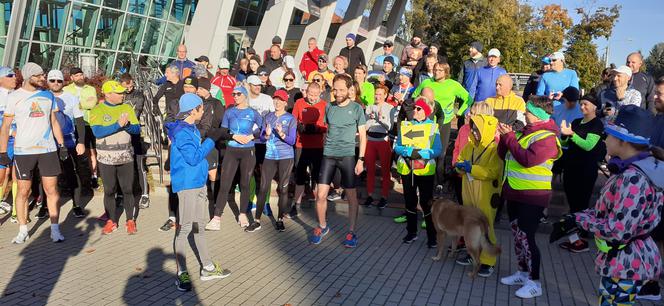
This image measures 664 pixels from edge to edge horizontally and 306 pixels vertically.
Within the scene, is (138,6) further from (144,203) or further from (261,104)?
(261,104)

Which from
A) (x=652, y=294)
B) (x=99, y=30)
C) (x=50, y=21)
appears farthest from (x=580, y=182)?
(x=99, y=30)

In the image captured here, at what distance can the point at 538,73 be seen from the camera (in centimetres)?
814

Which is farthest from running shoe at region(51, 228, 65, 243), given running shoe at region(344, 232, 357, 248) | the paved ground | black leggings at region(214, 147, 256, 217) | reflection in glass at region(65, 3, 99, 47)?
reflection in glass at region(65, 3, 99, 47)

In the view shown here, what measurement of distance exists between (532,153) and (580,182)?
2106 mm

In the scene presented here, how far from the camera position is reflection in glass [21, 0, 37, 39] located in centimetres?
1607

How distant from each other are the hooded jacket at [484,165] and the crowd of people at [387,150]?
15 millimetres

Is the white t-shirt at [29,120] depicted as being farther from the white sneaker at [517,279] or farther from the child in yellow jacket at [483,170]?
the white sneaker at [517,279]

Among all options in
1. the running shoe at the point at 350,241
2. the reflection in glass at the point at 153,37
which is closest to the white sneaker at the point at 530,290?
the running shoe at the point at 350,241

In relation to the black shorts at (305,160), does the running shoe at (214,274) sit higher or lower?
lower

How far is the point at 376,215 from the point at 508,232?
1.99 metres

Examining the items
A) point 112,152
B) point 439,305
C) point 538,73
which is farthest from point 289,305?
point 538,73

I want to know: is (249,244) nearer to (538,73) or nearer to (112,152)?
(112,152)

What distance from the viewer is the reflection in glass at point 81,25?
17.9 m

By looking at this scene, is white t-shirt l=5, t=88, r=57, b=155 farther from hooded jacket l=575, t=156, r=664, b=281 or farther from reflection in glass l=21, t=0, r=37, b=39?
reflection in glass l=21, t=0, r=37, b=39
